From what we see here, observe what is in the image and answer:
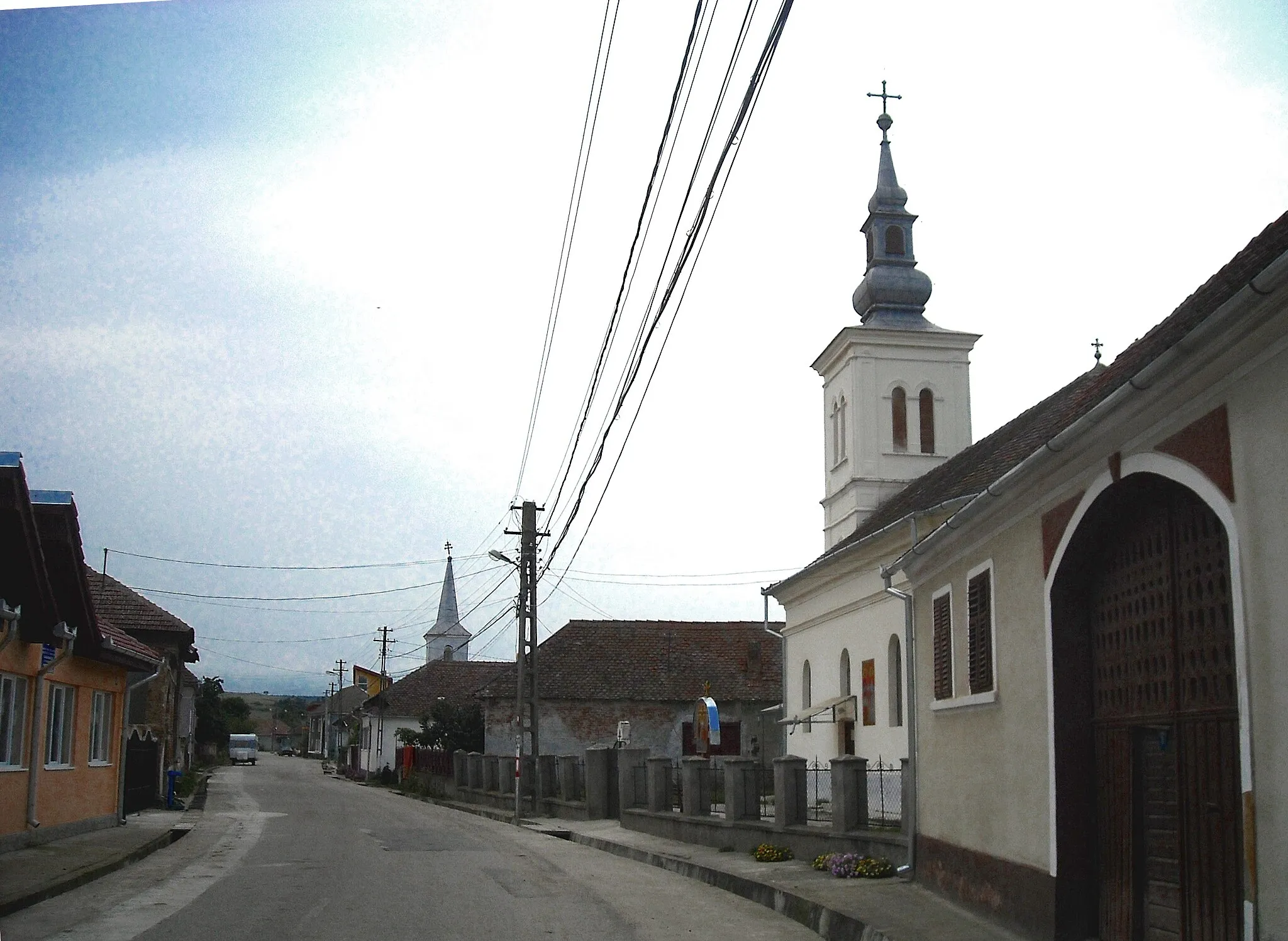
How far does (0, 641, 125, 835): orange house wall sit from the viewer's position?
A: 1752 centimetres

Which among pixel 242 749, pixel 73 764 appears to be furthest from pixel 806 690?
pixel 242 749

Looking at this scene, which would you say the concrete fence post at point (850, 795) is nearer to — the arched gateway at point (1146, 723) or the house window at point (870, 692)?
the arched gateway at point (1146, 723)

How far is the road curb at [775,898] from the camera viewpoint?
12.0m

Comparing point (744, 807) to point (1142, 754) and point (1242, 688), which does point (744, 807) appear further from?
point (1242, 688)

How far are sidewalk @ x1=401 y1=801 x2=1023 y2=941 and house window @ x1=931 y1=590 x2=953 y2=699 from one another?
6.90ft

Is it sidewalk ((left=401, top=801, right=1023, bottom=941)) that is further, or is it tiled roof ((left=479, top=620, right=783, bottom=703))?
tiled roof ((left=479, top=620, right=783, bottom=703))

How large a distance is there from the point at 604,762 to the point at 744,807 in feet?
30.0

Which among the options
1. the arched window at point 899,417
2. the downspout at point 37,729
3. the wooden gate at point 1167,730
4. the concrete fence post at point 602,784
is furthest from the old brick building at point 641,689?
the wooden gate at point 1167,730

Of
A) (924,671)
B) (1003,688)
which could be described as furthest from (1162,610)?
(924,671)

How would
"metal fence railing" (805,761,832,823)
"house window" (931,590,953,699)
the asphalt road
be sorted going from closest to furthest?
the asphalt road → "house window" (931,590,953,699) → "metal fence railing" (805,761,832,823)

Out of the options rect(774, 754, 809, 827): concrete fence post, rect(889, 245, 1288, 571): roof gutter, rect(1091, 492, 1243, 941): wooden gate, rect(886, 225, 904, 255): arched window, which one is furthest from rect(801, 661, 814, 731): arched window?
rect(1091, 492, 1243, 941): wooden gate

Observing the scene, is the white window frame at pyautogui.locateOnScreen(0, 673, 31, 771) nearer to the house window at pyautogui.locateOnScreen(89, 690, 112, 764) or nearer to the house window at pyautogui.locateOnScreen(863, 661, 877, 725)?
the house window at pyautogui.locateOnScreen(89, 690, 112, 764)

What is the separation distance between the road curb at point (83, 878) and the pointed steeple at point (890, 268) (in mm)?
23444

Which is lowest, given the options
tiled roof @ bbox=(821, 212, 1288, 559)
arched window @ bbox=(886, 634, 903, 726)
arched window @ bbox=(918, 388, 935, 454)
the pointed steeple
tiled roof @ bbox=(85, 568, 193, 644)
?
arched window @ bbox=(886, 634, 903, 726)
